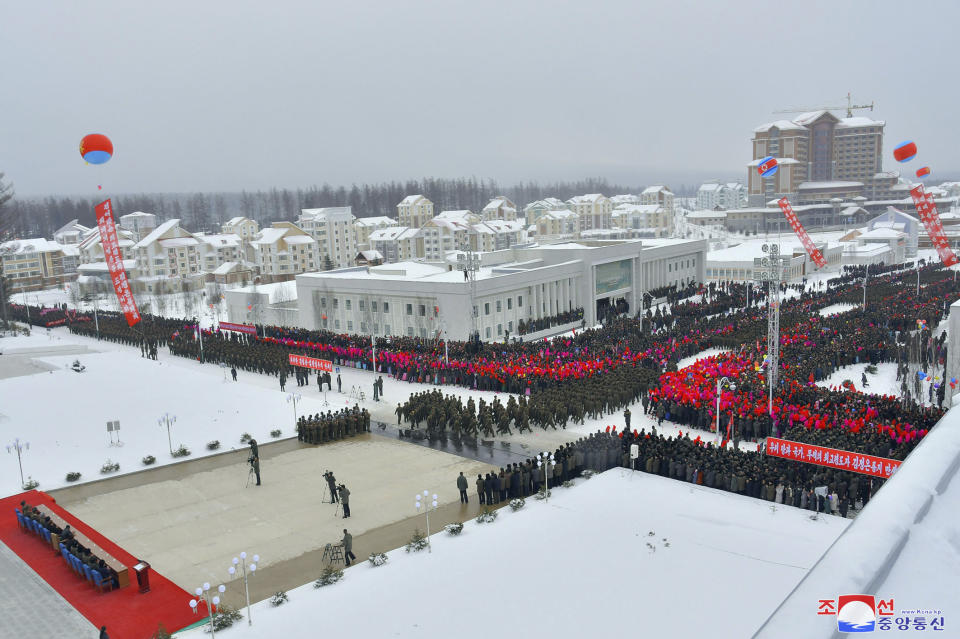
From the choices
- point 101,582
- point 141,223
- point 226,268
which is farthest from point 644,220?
point 101,582

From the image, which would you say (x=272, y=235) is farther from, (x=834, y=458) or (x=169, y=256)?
(x=834, y=458)

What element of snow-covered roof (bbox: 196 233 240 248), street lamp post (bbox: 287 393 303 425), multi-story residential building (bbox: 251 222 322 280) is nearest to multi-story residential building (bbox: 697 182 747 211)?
multi-story residential building (bbox: 251 222 322 280)

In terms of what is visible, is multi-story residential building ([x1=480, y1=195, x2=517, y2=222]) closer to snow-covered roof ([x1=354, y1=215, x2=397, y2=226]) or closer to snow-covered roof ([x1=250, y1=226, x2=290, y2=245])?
snow-covered roof ([x1=354, y1=215, x2=397, y2=226])

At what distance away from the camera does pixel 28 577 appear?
12414mm

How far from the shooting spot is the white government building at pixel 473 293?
35.7 metres

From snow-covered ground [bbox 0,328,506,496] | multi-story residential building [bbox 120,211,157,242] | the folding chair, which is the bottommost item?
snow-covered ground [bbox 0,328,506,496]

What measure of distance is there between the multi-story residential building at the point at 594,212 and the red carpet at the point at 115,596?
369 ft

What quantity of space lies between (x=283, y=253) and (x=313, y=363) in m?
47.9

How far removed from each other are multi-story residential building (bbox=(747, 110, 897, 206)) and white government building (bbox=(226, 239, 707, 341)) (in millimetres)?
83395

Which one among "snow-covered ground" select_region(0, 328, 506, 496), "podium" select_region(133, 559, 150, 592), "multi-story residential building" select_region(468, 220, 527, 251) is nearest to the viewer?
"podium" select_region(133, 559, 150, 592)

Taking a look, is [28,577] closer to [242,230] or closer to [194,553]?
[194,553]

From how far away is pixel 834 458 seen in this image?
1465cm

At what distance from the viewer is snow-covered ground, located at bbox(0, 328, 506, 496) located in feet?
63.3

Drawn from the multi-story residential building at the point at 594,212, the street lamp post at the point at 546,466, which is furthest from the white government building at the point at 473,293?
the multi-story residential building at the point at 594,212
